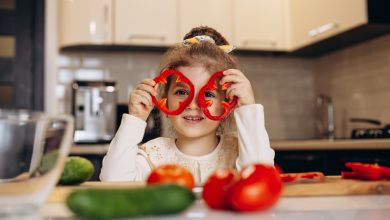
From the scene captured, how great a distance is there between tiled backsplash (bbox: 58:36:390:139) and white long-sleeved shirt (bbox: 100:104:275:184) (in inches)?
58.9

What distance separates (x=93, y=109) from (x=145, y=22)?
0.59m

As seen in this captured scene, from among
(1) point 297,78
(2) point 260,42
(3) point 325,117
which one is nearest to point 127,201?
(2) point 260,42

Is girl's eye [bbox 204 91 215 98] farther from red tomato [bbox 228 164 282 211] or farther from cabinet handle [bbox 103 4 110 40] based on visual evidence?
cabinet handle [bbox 103 4 110 40]

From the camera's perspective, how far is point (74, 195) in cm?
Result: 57

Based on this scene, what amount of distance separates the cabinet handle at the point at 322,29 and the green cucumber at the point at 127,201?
238 cm

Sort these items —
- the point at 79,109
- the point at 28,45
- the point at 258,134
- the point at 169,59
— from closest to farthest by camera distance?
the point at 258,134, the point at 169,59, the point at 79,109, the point at 28,45

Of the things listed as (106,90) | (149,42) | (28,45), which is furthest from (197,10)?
(28,45)

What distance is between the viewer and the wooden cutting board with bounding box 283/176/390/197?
0.87 m

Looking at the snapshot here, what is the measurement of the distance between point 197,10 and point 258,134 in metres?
1.85

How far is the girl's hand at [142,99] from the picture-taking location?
1.50m

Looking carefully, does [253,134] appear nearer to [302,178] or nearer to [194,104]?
[194,104]

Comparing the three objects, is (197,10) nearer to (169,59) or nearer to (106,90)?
(106,90)

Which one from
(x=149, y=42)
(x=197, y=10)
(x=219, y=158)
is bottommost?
(x=219, y=158)

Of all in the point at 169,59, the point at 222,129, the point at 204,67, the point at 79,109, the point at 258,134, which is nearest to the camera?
the point at 258,134
